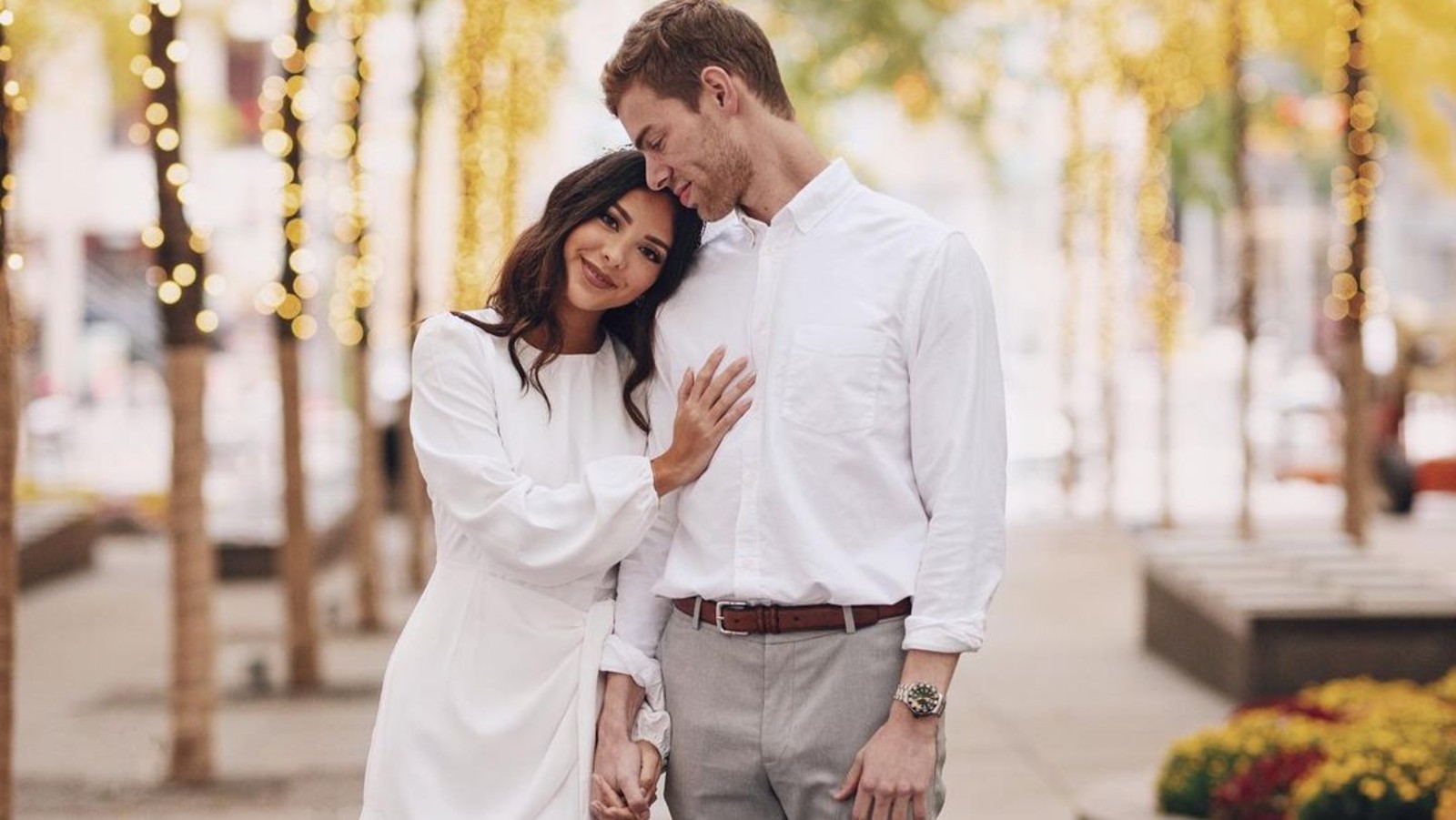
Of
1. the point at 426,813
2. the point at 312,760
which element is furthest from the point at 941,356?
the point at 312,760

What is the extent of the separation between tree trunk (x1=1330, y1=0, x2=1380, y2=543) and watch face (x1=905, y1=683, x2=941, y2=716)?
8556mm

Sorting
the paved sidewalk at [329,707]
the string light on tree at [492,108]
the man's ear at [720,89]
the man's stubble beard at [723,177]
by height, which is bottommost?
the paved sidewalk at [329,707]

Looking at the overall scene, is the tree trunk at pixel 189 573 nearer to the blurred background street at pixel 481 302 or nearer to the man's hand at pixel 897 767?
the blurred background street at pixel 481 302

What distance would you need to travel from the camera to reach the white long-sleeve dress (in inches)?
135

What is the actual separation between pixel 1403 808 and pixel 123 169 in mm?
37761

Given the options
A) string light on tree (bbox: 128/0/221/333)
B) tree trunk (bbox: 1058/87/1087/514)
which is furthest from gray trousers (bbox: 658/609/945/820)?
tree trunk (bbox: 1058/87/1087/514)

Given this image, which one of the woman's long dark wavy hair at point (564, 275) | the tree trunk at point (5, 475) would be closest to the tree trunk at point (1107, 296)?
the tree trunk at point (5, 475)

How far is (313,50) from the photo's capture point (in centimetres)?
957

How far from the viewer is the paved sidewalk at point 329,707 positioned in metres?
7.64

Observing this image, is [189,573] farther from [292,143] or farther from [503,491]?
[503,491]

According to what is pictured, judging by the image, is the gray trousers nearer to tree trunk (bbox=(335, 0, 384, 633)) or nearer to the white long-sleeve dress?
the white long-sleeve dress

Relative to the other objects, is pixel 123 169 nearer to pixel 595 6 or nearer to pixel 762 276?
pixel 595 6

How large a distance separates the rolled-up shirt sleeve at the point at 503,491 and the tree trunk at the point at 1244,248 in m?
11.4

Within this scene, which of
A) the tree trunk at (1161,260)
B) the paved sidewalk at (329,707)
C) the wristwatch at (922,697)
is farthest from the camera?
the tree trunk at (1161,260)
